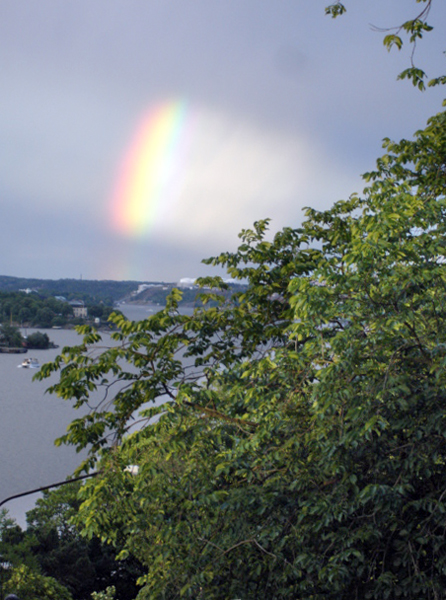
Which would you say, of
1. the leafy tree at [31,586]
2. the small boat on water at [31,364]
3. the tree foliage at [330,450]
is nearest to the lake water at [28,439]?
the small boat on water at [31,364]

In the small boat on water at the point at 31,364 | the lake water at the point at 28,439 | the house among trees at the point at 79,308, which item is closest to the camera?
the lake water at the point at 28,439

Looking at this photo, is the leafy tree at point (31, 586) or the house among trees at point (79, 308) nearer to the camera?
the leafy tree at point (31, 586)

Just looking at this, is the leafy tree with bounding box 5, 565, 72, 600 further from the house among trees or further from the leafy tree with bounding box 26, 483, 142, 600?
the house among trees

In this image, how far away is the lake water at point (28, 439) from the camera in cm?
3497

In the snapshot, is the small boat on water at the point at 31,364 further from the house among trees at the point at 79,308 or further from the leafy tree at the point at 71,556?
the leafy tree at the point at 71,556

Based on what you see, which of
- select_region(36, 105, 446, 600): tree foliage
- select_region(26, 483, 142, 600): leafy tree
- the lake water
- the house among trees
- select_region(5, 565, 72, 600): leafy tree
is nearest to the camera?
select_region(36, 105, 446, 600): tree foliage

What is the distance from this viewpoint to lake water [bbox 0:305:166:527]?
35.0 metres

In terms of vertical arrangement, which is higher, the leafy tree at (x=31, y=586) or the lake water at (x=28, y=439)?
the leafy tree at (x=31, y=586)

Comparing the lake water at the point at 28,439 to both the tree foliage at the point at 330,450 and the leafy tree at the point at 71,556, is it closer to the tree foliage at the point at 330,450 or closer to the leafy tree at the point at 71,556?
the leafy tree at the point at 71,556

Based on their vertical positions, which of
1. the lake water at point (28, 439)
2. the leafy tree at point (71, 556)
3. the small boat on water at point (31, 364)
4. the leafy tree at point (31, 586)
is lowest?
the lake water at point (28, 439)

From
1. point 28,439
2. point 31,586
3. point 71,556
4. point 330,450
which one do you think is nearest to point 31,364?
point 28,439

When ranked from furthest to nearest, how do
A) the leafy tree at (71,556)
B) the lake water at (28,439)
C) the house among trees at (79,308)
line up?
1. the house among trees at (79,308)
2. the lake water at (28,439)
3. the leafy tree at (71,556)

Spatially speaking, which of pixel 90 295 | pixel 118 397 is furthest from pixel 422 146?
pixel 90 295

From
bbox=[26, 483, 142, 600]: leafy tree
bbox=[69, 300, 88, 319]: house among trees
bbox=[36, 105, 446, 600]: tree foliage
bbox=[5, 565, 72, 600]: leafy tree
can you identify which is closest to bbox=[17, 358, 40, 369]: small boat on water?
bbox=[69, 300, 88, 319]: house among trees
